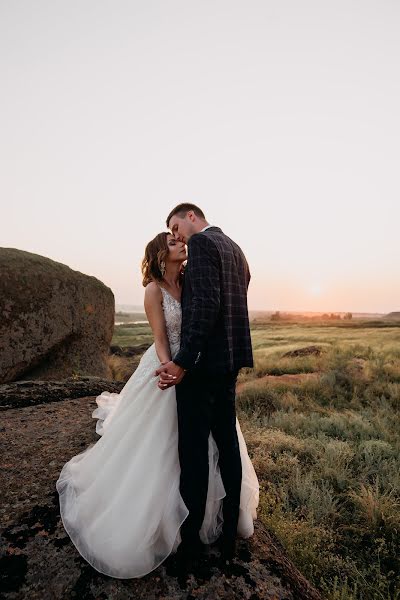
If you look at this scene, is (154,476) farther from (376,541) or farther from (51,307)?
(51,307)

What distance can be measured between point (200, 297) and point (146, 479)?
4.59 ft

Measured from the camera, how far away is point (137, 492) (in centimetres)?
273

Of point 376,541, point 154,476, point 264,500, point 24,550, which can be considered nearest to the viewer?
point 24,550

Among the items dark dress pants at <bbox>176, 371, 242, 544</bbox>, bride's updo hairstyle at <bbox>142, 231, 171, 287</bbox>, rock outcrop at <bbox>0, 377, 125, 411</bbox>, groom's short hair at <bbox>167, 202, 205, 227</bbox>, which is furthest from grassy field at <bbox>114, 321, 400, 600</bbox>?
groom's short hair at <bbox>167, 202, 205, 227</bbox>

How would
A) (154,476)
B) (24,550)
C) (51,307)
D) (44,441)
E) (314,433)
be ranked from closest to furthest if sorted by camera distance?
1. (24,550)
2. (154,476)
3. (44,441)
4. (314,433)
5. (51,307)

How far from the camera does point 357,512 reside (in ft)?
12.7

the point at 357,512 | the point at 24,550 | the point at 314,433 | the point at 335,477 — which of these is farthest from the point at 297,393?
the point at 24,550

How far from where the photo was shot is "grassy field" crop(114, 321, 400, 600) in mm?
3068

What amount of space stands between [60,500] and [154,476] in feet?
2.79

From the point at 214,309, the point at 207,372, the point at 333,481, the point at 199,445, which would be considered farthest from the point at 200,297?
the point at 333,481

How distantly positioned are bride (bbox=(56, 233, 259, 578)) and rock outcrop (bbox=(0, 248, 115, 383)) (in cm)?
442

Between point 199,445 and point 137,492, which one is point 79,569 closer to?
point 137,492

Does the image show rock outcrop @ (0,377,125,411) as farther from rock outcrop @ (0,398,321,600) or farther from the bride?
the bride

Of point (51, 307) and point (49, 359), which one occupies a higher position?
point (51, 307)
